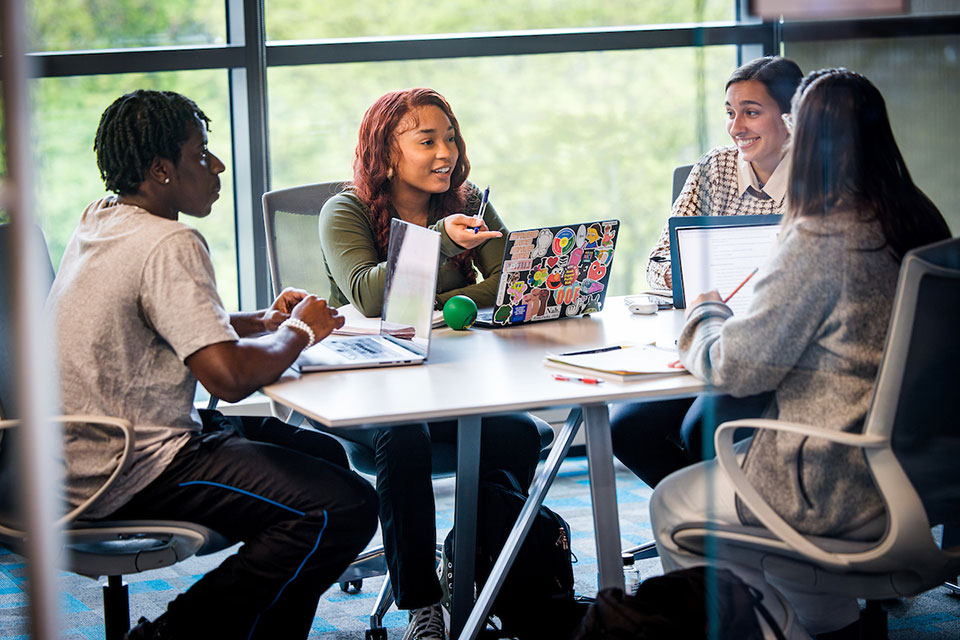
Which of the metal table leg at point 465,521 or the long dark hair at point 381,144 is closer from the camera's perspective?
the metal table leg at point 465,521

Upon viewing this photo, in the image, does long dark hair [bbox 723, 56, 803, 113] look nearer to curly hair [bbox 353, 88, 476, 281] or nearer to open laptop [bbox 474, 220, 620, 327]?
open laptop [bbox 474, 220, 620, 327]

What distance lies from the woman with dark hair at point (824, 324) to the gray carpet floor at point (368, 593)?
198 mm

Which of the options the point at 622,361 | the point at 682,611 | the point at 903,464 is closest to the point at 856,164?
the point at 903,464

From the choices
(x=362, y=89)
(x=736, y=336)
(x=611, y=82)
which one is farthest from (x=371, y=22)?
(x=736, y=336)

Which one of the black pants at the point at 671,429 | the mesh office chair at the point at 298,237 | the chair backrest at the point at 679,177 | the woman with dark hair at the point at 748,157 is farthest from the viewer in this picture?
the chair backrest at the point at 679,177

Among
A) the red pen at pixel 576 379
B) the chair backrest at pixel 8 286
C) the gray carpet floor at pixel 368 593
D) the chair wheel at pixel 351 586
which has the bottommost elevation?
the chair wheel at pixel 351 586

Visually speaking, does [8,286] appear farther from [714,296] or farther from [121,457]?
[714,296]

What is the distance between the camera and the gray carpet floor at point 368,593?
54.2 inches

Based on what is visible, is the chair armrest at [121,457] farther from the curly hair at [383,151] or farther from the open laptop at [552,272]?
the curly hair at [383,151]

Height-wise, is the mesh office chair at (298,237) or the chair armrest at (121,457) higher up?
the mesh office chair at (298,237)

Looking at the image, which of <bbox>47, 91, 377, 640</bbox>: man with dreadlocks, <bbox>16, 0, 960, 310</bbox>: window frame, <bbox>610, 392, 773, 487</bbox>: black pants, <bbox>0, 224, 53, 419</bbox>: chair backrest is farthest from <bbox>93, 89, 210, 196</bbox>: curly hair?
<bbox>16, 0, 960, 310</bbox>: window frame

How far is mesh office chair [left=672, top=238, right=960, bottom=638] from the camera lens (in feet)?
4.27

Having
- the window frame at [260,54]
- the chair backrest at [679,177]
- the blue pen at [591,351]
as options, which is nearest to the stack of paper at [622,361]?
the blue pen at [591,351]

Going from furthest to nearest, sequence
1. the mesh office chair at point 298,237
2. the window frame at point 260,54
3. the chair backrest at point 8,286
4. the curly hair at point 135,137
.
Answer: the window frame at point 260,54 < the mesh office chair at point 298,237 < the curly hair at point 135,137 < the chair backrest at point 8,286
